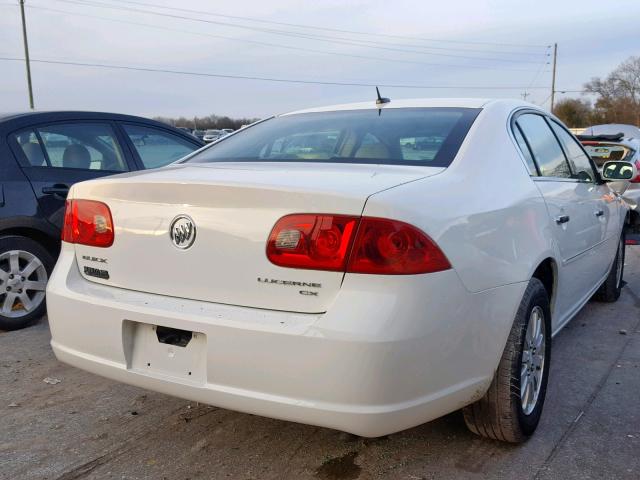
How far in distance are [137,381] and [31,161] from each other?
9.10 feet

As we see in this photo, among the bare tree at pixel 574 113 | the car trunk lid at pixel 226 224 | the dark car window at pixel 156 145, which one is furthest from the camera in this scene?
the bare tree at pixel 574 113

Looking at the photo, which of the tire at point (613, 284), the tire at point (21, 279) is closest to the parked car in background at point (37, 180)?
the tire at point (21, 279)

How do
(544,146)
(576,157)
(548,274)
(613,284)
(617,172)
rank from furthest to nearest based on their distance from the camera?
(613,284) → (617,172) → (576,157) → (544,146) → (548,274)

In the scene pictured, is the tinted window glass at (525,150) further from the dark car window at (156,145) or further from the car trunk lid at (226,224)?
the dark car window at (156,145)

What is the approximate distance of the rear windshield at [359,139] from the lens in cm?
275

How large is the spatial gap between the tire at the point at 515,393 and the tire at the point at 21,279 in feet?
10.8

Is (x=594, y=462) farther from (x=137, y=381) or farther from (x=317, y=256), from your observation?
(x=137, y=381)

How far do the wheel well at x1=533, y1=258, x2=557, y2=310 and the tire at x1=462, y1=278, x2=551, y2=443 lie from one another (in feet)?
0.55

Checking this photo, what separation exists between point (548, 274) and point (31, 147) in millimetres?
3676

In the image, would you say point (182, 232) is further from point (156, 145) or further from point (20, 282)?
point (156, 145)

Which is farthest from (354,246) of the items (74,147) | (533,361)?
(74,147)

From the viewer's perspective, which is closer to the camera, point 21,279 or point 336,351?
point 336,351

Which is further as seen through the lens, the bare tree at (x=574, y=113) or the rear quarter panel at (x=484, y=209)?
the bare tree at (x=574, y=113)

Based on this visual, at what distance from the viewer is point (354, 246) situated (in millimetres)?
2084
